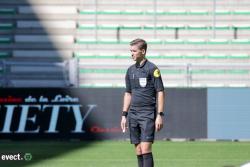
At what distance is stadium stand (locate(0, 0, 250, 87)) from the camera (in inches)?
1025

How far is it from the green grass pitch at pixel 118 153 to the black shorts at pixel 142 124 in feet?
12.0

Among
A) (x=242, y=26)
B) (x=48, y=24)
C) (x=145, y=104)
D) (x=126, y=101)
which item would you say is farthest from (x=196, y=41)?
(x=145, y=104)

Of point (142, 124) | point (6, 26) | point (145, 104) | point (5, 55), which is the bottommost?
point (142, 124)

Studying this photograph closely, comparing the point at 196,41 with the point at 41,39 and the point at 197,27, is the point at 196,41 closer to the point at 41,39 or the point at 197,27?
the point at 197,27

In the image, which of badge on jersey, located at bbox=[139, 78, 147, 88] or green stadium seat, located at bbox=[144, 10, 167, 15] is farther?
green stadium seat, located at bbox=[144, 10, 167, 15]

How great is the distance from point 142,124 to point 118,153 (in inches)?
253

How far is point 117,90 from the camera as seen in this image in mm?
19500

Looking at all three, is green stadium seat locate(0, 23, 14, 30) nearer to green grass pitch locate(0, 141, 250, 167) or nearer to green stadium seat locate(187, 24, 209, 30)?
green stadium seat locate(187, 24, 209, 30)

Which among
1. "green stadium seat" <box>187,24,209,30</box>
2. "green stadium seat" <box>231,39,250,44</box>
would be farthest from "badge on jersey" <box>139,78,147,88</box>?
"green stadium seat" <box>187,24,209,30</box>

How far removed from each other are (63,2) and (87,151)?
12.5 m

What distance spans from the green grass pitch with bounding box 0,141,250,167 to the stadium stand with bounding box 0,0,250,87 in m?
6.84

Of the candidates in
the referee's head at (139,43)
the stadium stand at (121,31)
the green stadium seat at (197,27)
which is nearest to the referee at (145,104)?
the referee's head at (139,43)

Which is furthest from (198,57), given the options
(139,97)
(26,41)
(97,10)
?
(139,97)

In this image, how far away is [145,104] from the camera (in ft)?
31.2
